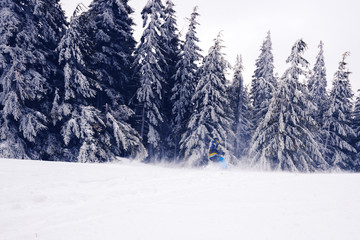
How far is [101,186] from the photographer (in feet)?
20.4

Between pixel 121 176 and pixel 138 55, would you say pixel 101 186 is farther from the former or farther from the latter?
pixel 138 55

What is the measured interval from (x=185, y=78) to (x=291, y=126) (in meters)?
10.1

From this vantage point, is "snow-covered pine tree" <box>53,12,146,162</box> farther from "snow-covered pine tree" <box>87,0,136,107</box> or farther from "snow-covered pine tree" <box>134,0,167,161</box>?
"snow-covered pine tree" <box>134,0,167,161</box>

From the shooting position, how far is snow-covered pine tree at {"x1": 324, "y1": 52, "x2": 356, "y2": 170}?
2288cm

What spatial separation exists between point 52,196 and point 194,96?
15.1m

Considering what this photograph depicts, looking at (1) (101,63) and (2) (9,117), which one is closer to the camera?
(2) (9,117)

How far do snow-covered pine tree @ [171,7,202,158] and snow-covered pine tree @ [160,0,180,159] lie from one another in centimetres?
123

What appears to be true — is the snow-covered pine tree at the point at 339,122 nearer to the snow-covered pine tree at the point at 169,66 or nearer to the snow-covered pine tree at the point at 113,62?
the snow-covered pine tree at the point at 169,66

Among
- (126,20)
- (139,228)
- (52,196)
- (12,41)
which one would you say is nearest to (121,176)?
(52,196)

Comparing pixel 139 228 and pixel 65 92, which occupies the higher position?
pixel 65 92

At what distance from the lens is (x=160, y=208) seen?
4.89 metres

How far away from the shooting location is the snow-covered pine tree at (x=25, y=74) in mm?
12281

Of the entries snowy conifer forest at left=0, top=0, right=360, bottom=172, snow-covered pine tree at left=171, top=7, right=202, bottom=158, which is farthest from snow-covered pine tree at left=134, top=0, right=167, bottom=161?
snow-covered pine tree at left=171, top=7, right=202, bottom=158

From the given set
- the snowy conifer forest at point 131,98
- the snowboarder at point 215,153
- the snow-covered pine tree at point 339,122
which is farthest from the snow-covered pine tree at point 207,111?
the snow-covered pine tree at point 339,122
